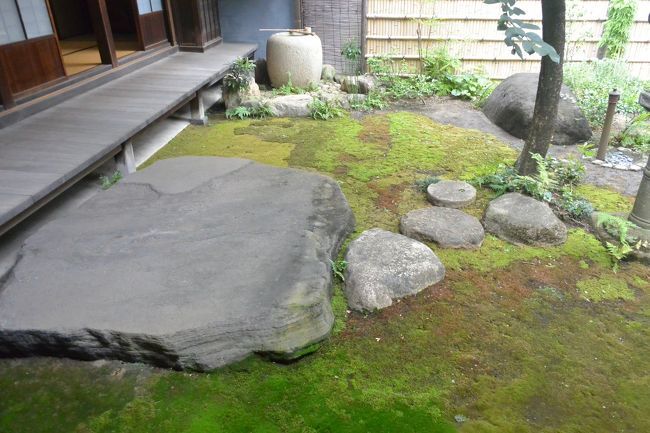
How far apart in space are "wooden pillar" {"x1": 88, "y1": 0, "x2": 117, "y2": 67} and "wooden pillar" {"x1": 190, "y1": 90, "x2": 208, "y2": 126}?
4.17 ft

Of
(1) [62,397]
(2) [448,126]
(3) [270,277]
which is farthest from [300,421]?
(2) [448,126]

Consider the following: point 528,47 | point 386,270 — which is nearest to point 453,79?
point 386,270

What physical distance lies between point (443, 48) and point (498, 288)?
6.80 meters

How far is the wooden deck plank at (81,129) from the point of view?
3855 millimetres

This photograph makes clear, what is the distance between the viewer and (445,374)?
113 inches

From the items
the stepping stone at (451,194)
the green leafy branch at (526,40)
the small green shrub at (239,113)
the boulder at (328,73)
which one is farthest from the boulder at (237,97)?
the green leafy branch at (526,40)

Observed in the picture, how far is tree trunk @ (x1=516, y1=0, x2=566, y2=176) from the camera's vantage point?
4402mm

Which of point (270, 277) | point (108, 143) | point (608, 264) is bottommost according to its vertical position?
point (608, 264)

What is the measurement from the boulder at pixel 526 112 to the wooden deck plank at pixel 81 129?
452 centimetres

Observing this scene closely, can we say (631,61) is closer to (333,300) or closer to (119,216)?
(333,300)

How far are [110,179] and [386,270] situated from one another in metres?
3.44

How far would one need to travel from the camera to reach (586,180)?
5461 millimetres

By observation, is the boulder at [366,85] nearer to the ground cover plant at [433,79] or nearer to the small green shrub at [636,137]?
the ground cover plant at [433,79]

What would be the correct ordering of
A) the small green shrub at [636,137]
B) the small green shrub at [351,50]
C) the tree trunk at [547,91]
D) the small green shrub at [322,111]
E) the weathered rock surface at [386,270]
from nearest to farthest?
the weathered rock surface at [386,270] < the tree trunk at [547,91] < the small green shrub at [636,137] < the small green shrub at [322,111] < the small green shrub at [351,50]
